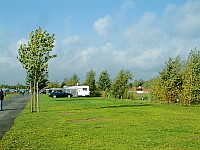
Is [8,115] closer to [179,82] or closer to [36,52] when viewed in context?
[36,52]

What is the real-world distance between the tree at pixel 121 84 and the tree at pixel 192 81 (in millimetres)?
21237

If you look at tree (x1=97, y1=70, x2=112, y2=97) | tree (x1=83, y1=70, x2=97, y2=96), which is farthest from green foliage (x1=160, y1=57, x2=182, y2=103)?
tree (x1=83, y1=70, x2=97, y2=96)

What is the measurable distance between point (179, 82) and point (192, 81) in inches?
103

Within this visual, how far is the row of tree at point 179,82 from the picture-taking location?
32188 mm

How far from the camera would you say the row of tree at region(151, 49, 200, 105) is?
32188 millimetres

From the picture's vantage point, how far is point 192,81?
3209 cm

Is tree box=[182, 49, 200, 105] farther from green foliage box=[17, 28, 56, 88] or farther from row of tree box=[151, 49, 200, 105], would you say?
green foliage box=[17, 28, 56, 88]

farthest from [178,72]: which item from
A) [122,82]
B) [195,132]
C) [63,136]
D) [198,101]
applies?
[63,136]

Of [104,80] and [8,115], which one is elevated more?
[104,80]

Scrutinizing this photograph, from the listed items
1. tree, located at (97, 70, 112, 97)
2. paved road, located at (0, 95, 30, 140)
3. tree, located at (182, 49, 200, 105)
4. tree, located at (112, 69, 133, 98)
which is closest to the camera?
paved road, located at (0, 95, 30, 140)

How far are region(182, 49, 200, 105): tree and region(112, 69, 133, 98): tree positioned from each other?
2124cm

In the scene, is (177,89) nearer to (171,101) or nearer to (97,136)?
(171,101)

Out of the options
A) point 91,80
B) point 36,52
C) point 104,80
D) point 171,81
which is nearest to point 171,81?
point 171,81

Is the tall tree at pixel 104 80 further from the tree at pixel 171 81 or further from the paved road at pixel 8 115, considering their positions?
the paved road at pixel 8 115
